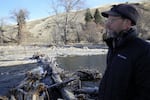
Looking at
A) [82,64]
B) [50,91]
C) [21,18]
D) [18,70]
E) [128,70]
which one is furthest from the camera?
[21,18]

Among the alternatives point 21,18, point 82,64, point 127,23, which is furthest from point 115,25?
point 21,18

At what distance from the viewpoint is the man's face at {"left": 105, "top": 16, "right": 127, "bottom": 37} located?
416cm

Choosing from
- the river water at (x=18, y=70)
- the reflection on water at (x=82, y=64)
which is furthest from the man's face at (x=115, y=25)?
the reflection on water at (x=82, y=64)

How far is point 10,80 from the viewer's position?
19266 millimetres

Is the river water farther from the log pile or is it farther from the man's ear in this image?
the man's ear

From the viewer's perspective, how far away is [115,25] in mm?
4195

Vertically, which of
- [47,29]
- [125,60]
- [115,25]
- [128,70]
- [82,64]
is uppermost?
[47,29]

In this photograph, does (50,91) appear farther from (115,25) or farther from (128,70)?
(128,70)

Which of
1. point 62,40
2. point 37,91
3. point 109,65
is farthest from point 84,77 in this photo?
point 62,40

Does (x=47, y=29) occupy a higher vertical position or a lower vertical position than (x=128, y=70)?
higher

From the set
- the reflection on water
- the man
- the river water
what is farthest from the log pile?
the reflection on water

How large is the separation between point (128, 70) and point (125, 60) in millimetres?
109

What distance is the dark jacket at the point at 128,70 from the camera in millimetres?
3912

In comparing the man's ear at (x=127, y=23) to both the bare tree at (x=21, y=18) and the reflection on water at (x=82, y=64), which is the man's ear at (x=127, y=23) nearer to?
the reflection on water at (x=82, y=64)
